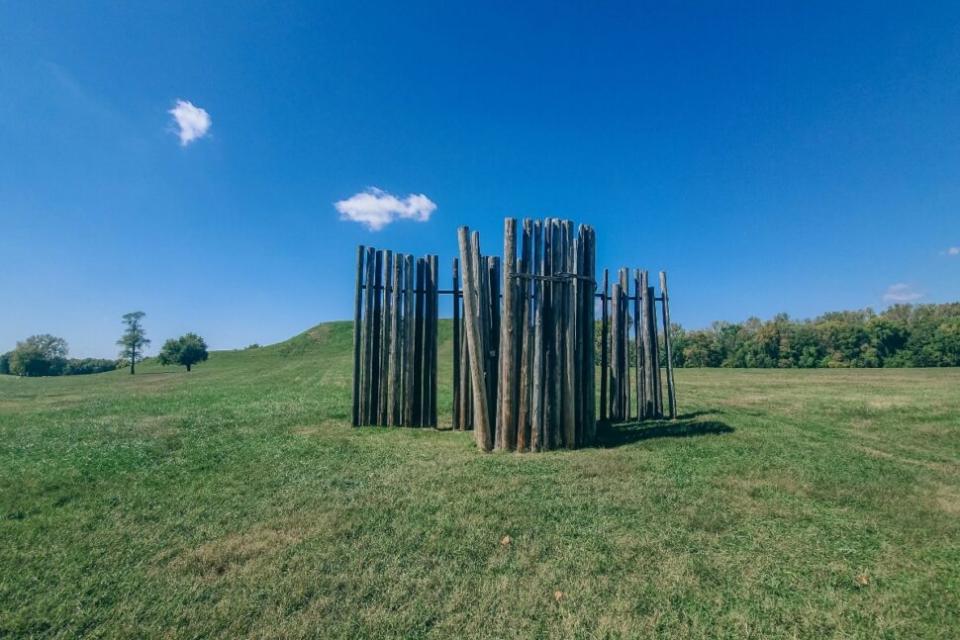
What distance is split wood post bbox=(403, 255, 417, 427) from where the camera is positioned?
8367mm

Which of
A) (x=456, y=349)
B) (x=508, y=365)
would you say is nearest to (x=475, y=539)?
(x=508, y=365)

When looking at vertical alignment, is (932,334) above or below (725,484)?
above

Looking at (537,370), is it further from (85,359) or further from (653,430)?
(85,359)

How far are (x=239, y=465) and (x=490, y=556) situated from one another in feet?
12.7

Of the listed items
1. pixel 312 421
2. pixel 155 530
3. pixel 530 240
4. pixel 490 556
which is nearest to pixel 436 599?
pixel 490 556

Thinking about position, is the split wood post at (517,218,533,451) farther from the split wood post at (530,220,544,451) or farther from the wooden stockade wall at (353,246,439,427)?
the wooden stockade wall at (353,246,439,427)

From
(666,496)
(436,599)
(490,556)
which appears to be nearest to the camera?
(436,599)

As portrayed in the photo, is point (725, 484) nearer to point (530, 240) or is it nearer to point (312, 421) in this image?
point (530, 240)

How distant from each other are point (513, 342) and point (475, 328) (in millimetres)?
762

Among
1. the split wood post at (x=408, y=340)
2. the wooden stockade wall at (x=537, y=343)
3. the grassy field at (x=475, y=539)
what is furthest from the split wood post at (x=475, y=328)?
the split wood post at (x=408, y=340)

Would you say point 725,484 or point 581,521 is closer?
point 581,521

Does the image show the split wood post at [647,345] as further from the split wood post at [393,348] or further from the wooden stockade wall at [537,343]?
the split wood post at [393,348]

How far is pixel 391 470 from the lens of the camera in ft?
17.7

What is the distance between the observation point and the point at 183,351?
164 ft
